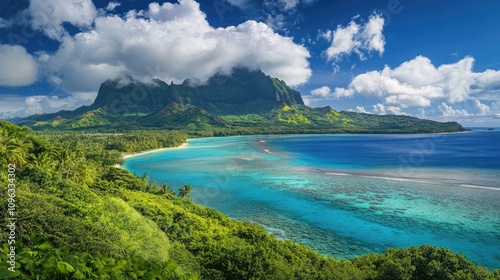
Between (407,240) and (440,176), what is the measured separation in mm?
55448

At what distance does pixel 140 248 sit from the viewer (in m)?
24.0

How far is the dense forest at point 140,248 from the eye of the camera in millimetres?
6281

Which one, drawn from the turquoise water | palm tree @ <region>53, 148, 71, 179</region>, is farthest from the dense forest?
the turquoise water

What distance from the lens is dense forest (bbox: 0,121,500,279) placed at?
6281 millimetres

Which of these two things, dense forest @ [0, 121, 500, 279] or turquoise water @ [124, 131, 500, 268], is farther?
turquoise water @ [124, 131, 500, 268]

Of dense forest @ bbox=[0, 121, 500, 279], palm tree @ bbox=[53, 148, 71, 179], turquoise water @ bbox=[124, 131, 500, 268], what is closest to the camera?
dense forest @ bbox=[0, 121, 500, 279]

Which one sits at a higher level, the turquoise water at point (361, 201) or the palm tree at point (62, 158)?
the palm tree at point (62, 158)

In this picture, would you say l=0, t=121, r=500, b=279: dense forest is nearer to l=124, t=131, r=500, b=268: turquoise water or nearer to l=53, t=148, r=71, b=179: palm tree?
l=53, t=148, r=71, b=179: palm tree

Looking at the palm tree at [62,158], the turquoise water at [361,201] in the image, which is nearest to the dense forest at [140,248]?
the palm tree at [62,158]

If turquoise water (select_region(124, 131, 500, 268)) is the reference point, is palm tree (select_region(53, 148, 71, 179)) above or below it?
above

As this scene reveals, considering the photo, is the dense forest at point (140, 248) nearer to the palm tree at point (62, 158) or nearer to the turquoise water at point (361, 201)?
the palm tree at point (62, 158)

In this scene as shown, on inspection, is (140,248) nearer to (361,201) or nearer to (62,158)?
(62,158)

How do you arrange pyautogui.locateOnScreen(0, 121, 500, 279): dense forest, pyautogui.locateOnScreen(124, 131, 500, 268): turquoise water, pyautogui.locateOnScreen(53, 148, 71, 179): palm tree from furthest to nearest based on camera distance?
pyautogui.locateOnScreen(53, 148, 71, 179): palm tree
pyautogui.locateOnScreen(124, 131, 500, 268): turquoise water
pyautogui.locateOnScreen(0, 121, 500, 279): dense forest

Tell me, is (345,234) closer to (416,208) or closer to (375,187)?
(416,208)
